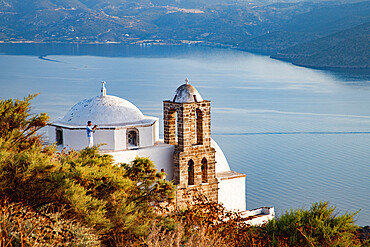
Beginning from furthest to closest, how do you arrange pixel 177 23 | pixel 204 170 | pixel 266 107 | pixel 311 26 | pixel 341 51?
1. pixel 177 23
2. pixel 311 26
3. pixel 341 51
4. pixel 266 107
5. pixel 204 170

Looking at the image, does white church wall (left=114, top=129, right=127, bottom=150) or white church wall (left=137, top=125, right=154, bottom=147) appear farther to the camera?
white church wall (left=137, top=125, right=154, bottom=147)

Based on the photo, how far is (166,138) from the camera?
12016 mm

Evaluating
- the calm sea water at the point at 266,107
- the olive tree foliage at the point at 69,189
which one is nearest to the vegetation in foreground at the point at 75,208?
the olive tree foliage at the point at 69,189

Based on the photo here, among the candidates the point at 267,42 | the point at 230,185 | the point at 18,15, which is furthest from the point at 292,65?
the point at 18,15

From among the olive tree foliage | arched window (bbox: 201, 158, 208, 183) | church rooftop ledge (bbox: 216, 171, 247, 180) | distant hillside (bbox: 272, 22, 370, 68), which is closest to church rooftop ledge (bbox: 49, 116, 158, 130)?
arched window (bbox: 201, 158, 208, 183)

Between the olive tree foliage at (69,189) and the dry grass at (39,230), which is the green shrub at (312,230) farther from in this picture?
the dry grass at (39,230)

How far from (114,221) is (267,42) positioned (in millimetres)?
90725

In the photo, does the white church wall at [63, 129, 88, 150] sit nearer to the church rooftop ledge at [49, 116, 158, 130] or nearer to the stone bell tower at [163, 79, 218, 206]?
the church rooftop ledge at [49, 116, 158, 130]

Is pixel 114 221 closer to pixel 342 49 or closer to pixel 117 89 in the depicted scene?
pixel 117 89

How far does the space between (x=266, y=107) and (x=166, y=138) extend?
26.9m

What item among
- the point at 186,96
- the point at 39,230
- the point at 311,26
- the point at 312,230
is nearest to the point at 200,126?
the point at 186,96

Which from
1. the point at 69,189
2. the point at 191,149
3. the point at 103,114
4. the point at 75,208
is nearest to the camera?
the point at 75,208

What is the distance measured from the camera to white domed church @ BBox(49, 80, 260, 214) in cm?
1111

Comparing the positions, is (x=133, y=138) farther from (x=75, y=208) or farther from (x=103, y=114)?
(x=75, y=208)
